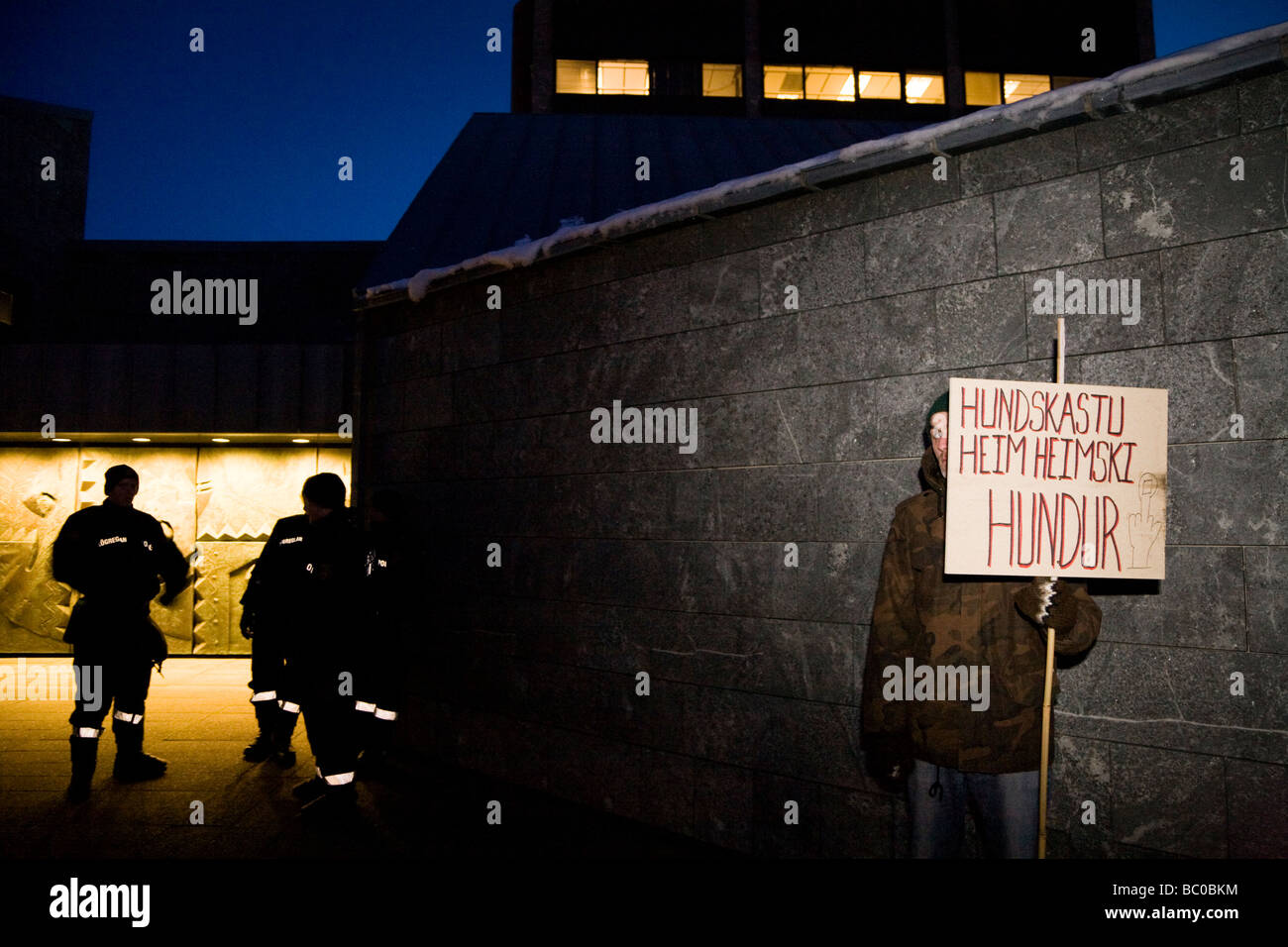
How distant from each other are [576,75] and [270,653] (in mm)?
17241

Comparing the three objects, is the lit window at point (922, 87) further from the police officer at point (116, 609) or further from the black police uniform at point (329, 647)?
the police officer at point (116, 609)

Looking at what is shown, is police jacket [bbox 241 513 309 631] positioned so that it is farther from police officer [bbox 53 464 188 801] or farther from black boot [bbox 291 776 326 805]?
black boot [bbox 291 776 326 805]

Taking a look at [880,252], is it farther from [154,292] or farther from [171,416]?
[154,292]

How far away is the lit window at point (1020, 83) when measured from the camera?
66.8ft

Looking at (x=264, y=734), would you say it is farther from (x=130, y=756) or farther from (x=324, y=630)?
(x=324, y=630)

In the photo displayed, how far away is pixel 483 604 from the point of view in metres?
5.59

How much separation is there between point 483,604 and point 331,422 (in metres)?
4.47

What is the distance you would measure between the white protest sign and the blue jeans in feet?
2.53

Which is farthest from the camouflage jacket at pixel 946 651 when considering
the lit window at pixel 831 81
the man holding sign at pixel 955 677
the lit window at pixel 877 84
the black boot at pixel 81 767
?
the lit window at pixel 877 84

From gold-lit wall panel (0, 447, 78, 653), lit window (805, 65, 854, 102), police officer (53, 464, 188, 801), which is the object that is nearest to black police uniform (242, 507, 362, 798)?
police officer (53, 464, 188, 801)

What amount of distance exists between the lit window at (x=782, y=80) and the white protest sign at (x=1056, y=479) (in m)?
19.3
